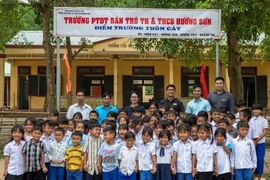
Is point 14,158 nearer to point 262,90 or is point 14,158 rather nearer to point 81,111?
point 81,111

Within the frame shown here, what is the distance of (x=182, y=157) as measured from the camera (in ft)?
19.6

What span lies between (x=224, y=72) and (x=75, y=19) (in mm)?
14178

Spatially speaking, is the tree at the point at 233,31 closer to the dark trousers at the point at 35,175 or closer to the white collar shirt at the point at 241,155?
the white collar shirt at the point at 241,155

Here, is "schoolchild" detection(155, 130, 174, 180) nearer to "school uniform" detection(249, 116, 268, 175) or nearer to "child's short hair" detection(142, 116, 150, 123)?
"child's short hair" detection(142, 116, 150, 123)

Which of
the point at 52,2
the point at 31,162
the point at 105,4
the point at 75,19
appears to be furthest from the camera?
the point at 105,4

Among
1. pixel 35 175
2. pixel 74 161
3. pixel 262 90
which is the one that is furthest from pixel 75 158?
pixel 262 90

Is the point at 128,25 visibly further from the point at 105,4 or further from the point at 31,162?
the point at 105,4

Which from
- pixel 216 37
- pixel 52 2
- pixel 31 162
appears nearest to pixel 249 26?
pixel 216 37

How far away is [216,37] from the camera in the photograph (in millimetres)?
8922

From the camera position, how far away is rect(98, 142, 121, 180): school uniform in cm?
612

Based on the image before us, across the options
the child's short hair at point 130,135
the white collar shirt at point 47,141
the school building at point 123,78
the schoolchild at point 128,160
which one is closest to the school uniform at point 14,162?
the white collar shirt at point 47,141

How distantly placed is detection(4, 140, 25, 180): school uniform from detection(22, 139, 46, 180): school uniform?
0.28 ft

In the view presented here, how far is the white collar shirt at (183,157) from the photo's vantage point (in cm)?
596

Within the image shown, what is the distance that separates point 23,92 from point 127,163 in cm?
1746
